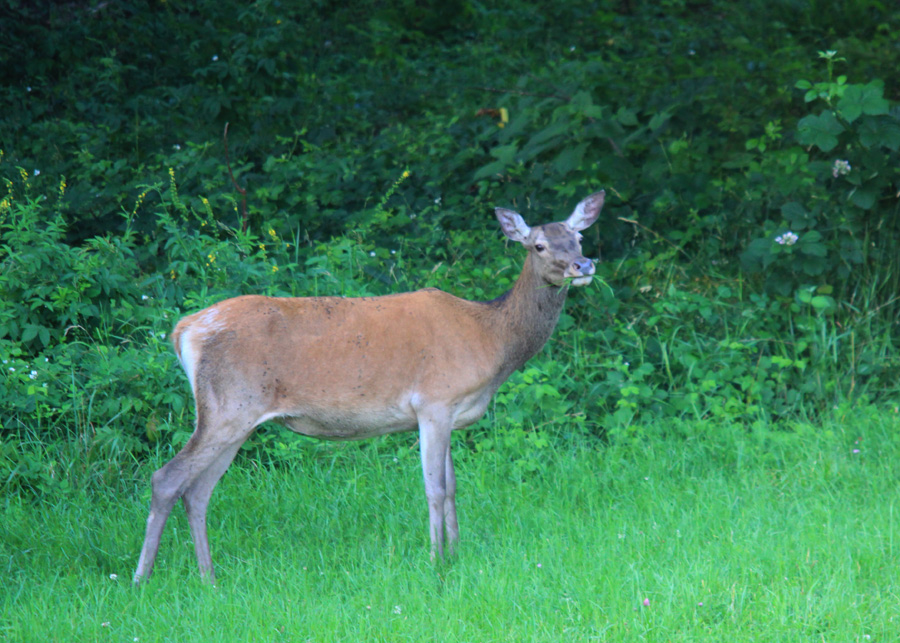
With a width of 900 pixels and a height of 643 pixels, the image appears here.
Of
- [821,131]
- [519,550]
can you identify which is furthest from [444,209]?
[519,550]

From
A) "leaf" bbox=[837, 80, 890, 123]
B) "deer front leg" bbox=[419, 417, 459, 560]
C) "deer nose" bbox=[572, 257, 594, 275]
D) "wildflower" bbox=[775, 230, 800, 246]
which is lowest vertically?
"deer front leg" bbox=[419, 417, 459, 560]

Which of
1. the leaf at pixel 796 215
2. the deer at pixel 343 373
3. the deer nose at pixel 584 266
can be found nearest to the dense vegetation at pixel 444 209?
the leaf at pixel 796 215

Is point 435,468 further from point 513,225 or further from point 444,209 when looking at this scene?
point 444,209

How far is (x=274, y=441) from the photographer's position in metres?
6.04

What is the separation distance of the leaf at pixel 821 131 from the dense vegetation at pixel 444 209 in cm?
2

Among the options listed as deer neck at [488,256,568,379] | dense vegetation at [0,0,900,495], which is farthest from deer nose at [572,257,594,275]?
dense vegetation at [0,0,900,495]

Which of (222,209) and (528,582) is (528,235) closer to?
(528,582)

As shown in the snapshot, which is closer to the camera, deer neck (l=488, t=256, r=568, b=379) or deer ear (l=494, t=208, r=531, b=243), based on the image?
deer neck (l=488, t=256, r=568, b=379)

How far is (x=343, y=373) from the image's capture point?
4.73 meters

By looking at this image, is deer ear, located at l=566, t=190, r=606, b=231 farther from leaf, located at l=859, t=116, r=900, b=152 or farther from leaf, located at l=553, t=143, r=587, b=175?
leaf, located at l=859, t=116, r=900, b=152

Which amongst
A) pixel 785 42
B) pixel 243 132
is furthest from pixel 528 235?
pixel 785 42

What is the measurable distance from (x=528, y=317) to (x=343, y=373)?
102 cm

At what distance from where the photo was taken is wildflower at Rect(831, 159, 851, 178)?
7070mm

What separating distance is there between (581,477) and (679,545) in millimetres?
1072
